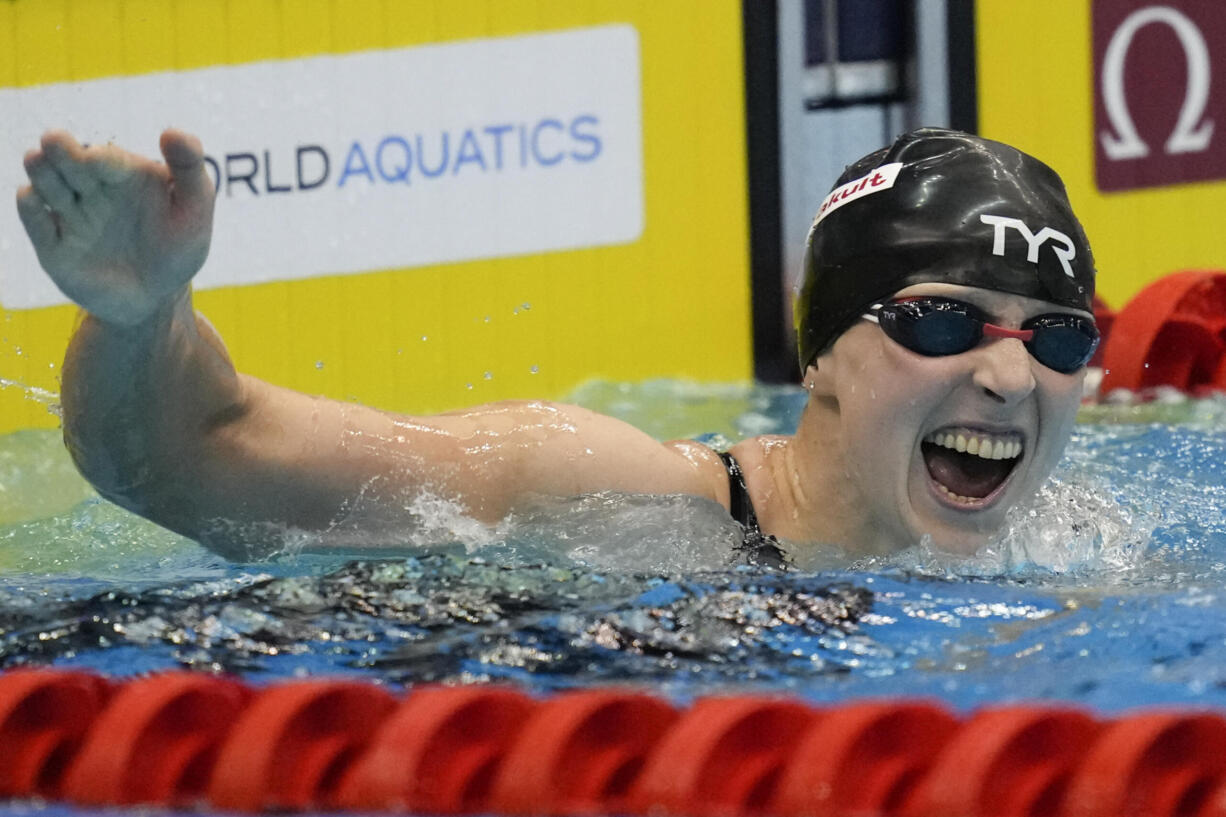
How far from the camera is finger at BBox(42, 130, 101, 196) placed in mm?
1683

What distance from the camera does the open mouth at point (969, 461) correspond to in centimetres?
233

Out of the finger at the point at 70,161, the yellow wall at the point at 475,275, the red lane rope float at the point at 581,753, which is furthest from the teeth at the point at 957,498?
the yellow wall at the point at 475,275

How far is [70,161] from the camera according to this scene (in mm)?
1692

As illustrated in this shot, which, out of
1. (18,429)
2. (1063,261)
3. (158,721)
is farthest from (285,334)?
(158,721)

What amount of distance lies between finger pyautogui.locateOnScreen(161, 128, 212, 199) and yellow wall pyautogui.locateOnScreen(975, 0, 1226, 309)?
3.78 metres

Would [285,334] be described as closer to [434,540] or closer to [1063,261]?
[434,540]

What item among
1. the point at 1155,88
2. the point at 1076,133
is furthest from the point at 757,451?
the point at 1155,88

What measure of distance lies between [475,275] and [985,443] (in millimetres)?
2767

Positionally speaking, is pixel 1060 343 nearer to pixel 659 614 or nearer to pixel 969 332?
pixel 969 332

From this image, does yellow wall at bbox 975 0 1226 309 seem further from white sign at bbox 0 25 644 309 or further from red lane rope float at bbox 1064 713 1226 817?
red lane rope float at bbox 1064 713 1226 817

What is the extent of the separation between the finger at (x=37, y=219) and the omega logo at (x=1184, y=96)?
163 inches

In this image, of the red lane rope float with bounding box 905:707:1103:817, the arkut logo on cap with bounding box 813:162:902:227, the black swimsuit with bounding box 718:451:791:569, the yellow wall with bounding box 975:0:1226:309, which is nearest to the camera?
the red lane rope float with bounding box 905:707:1103:817

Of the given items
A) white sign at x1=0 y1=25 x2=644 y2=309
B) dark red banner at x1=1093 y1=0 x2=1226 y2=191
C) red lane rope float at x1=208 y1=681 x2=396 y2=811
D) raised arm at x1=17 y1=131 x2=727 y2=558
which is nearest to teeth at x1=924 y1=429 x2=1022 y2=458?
raised arm at x1=17 y1=131 x2=727 y2=558

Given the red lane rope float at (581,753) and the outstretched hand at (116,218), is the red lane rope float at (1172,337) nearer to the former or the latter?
the red lane rope float at (581,753)
